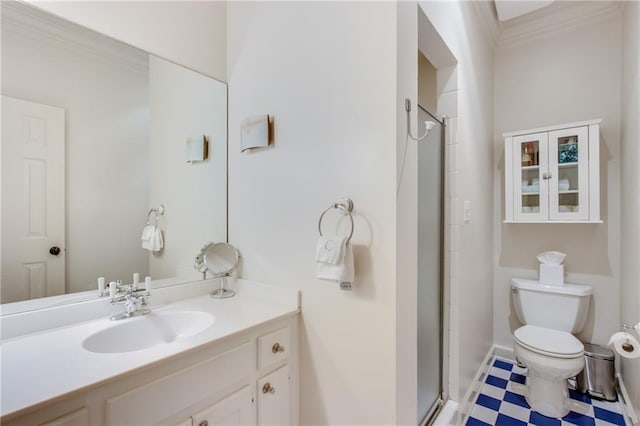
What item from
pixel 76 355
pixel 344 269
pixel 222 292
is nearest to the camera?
pixel 76 355

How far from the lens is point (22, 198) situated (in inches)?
45.1

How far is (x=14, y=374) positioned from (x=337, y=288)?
1.03m

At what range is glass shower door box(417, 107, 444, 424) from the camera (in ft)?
4.72

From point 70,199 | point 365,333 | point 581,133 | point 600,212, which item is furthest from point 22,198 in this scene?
point 600,212

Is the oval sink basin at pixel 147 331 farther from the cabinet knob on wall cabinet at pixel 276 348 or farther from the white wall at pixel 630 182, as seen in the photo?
the white wall at pixel 630 182

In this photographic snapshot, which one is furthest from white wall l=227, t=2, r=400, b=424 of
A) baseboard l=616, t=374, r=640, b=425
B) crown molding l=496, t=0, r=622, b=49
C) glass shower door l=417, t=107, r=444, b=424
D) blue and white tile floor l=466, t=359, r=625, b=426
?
crown molding l=496, t=0, r=622, b=49

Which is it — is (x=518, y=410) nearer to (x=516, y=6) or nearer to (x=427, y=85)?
Result: (x=427, y=85)

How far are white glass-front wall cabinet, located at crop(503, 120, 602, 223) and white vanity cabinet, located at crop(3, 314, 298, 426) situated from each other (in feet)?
6.47

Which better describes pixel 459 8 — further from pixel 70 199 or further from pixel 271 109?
pixel 70 199

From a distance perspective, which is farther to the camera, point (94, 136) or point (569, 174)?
point (569, 174)

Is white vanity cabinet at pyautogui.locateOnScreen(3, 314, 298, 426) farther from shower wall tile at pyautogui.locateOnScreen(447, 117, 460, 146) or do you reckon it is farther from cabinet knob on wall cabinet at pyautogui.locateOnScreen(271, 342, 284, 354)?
shower wall tile at pyautogui.locateOnScreen(447, 117, 460, 146)

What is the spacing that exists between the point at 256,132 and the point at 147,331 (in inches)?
41.2

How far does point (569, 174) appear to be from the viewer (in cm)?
210

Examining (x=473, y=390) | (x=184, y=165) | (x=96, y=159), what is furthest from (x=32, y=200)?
(x=473, y=390)
